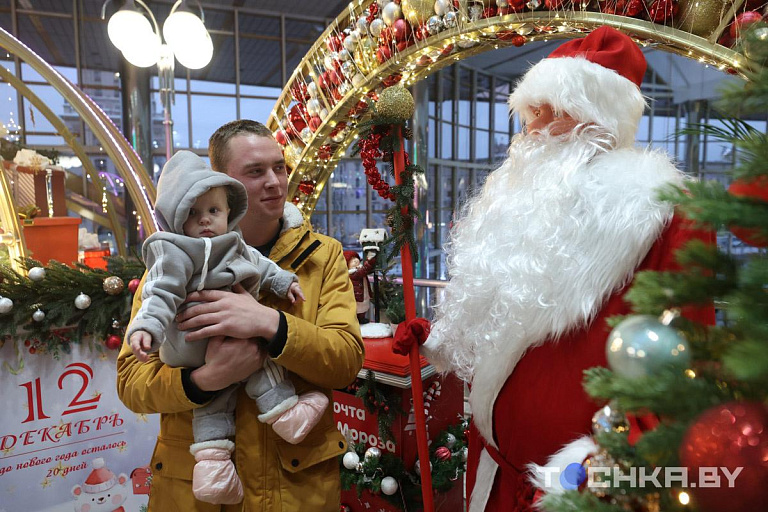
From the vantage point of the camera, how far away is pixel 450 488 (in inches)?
93.4

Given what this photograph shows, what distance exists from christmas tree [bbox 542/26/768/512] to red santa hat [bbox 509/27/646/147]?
31.9 inches

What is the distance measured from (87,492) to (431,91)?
9.15 m

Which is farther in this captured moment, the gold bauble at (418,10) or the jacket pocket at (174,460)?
the gold bauble at (418,10)

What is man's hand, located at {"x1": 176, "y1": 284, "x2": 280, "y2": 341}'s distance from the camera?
122 cm

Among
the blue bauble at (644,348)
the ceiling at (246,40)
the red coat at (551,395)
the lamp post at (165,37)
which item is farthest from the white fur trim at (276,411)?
the ceiling at (246,40)

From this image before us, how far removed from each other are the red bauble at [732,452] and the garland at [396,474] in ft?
6.18

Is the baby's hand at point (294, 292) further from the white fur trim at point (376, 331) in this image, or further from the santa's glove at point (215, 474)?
the white fur trim at point (376, 331)

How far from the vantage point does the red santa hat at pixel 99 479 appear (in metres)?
2.35

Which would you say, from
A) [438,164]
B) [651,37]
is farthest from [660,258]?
[438,164]

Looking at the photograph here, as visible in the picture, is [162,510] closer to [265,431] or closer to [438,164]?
[265,431]

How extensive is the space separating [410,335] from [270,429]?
586mm

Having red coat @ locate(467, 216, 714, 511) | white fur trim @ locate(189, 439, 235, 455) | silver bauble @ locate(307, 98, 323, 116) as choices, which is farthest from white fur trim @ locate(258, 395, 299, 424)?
silver bauble @ locate(307, 98, 323, 116)

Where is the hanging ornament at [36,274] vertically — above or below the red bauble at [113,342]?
above

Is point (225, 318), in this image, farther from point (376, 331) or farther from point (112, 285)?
point (376, 331)
